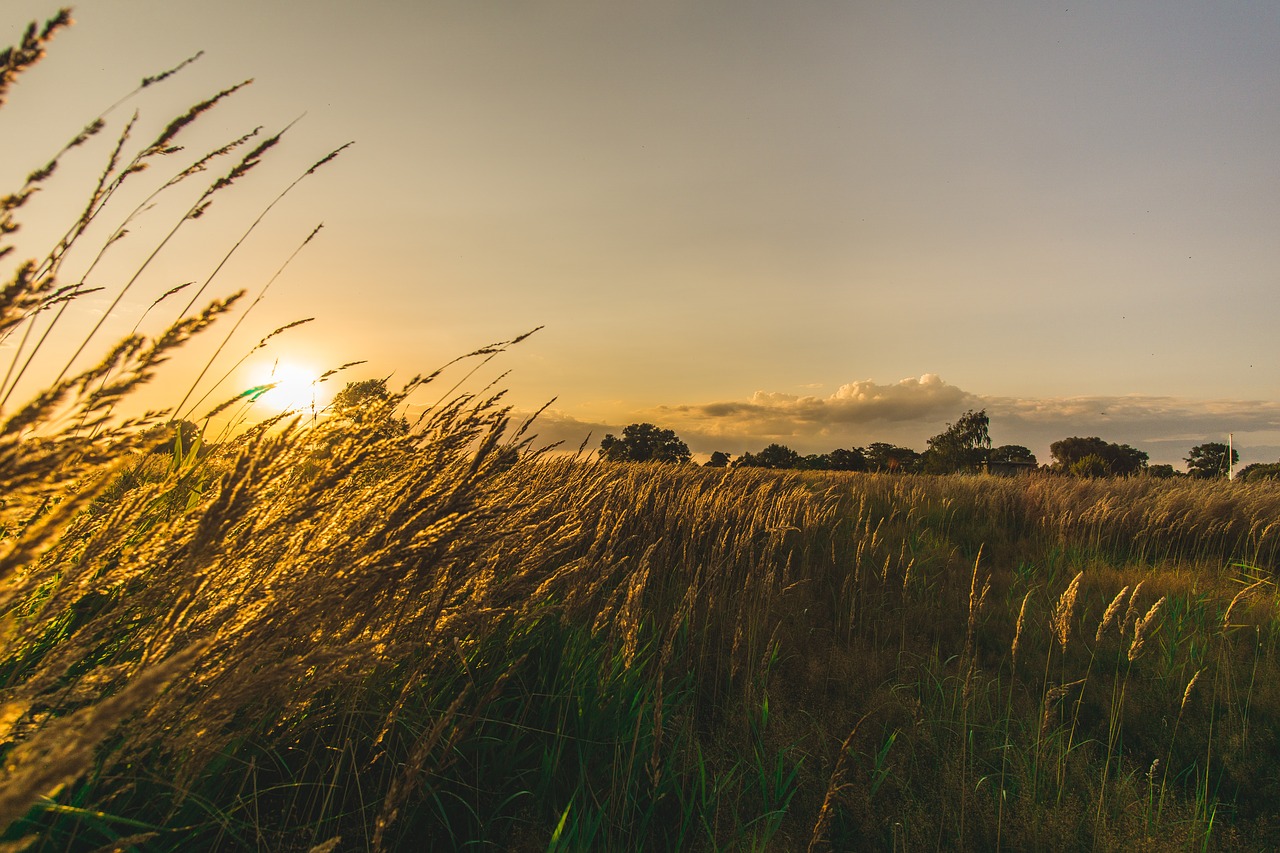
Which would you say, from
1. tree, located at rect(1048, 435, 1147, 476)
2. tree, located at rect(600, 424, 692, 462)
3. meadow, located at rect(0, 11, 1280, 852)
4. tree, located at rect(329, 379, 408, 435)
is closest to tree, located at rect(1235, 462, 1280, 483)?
meadow, located at rect(0, 11, 1280, 852)

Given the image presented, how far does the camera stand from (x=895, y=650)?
449cm

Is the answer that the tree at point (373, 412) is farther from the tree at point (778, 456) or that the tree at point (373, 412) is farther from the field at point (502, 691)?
the tree at point (778, 456)

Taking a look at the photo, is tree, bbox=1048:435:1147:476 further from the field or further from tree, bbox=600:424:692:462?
the field

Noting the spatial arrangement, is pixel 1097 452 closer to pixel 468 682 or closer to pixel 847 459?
pixel 847 459

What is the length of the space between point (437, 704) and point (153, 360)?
5.17 ft

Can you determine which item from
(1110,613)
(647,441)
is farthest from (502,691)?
(647,441)

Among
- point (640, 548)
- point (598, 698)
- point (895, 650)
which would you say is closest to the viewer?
point (598, 698)

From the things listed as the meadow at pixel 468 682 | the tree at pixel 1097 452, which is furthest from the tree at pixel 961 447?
the meadow at pixel 468 682

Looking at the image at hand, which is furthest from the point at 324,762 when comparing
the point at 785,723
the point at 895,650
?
the point at 895,650

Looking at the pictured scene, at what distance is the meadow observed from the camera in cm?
123

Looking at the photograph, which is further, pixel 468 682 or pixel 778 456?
pixel 778 456

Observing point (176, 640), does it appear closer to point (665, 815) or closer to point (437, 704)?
point (437, 704)

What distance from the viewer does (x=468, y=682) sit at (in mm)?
2201

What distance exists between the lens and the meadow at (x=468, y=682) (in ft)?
4.03
